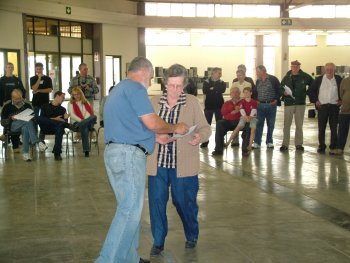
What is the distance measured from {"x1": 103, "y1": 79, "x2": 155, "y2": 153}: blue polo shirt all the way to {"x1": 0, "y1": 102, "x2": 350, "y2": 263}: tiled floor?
3.93 feet

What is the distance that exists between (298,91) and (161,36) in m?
27.7

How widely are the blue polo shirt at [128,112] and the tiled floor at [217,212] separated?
120cm

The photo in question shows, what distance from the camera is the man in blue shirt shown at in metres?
4.00

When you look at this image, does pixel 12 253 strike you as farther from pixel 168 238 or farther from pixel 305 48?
pixel 305 48

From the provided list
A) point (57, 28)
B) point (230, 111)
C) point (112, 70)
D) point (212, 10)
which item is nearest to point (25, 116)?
point (230, 111)

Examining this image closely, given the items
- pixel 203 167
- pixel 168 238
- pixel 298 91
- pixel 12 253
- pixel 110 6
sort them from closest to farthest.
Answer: pixel 12 253 < pixel 168 238 < pixel 203 167 < pixel 298 91 < pixel 110 6

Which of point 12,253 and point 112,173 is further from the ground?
point 112,173

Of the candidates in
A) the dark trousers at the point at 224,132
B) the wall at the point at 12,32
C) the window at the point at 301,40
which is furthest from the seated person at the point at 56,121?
the window at the point at 301,40

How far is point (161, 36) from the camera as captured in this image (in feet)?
125

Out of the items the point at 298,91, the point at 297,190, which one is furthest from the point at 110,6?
the point at 297,190

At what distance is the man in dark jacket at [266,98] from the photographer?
451 inches

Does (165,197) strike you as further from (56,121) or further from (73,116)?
(73,116)

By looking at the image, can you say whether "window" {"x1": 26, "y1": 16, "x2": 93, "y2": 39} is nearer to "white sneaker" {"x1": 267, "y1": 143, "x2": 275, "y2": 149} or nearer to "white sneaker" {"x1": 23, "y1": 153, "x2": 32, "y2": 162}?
"white sneaker" {"x1": 23, "y1": 153, "x2": 32, "y2": 162}

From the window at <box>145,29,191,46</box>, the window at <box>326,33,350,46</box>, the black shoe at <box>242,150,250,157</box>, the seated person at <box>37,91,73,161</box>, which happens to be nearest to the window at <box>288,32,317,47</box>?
the window at <box>326,33,350,46</box>
